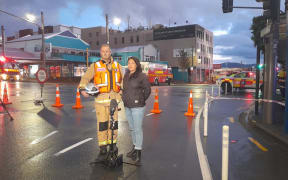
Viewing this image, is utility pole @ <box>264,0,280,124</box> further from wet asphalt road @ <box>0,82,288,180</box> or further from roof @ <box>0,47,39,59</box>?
roof @ <box>0,47,39,59</box>

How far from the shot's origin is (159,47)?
63.4m

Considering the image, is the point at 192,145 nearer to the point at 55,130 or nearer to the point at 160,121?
the point at 160,121

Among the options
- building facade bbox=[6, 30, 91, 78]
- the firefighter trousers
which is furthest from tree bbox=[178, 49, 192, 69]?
the firefighter trousers

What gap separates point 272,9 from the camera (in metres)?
7.66

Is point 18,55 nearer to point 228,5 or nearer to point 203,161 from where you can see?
point 228,5

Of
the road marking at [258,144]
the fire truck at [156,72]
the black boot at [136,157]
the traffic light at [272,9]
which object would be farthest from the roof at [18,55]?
the road marking at [258,144]

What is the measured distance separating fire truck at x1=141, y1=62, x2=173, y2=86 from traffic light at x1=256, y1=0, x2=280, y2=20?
992 inches

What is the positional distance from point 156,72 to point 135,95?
3192 cm

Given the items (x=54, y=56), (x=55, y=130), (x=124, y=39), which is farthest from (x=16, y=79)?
(x=55, y=130)

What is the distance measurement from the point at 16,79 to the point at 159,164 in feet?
158

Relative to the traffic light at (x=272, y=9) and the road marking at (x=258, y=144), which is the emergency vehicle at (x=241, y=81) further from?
the road marking at (x=258, y=144)

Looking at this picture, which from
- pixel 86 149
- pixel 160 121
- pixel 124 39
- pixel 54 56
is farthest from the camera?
pixel 124 39

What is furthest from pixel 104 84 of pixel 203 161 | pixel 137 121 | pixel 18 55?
pixel 18 55

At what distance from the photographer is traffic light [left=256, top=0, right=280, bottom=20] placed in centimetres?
754
